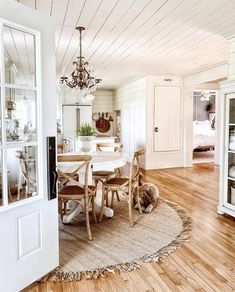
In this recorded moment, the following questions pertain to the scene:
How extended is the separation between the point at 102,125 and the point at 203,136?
3.78 m

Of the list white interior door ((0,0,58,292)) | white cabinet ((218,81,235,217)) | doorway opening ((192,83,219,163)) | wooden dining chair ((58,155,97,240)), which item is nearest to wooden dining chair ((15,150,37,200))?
white interior door ((0,0,58,292))

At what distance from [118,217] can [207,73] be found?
426cm

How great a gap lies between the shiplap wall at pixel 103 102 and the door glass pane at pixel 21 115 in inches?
316

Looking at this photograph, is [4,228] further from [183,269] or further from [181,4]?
[181,4]

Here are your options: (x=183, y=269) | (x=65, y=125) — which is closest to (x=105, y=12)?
(x=183, y=269)

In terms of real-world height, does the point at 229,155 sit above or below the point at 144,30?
below

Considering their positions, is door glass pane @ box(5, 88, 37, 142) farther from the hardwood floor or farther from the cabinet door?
the cabinet door

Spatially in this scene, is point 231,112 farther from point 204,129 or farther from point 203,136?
point 204,129

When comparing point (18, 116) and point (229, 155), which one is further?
point (229, 155)

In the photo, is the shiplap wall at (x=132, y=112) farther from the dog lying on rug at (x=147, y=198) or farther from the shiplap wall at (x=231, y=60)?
the shiplap wall at (x=231, y=60)

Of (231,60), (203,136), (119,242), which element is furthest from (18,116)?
(203,136)

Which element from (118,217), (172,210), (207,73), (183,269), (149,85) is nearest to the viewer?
(183,269)

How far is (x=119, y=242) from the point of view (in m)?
2.88

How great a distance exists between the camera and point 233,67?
3.67 m
